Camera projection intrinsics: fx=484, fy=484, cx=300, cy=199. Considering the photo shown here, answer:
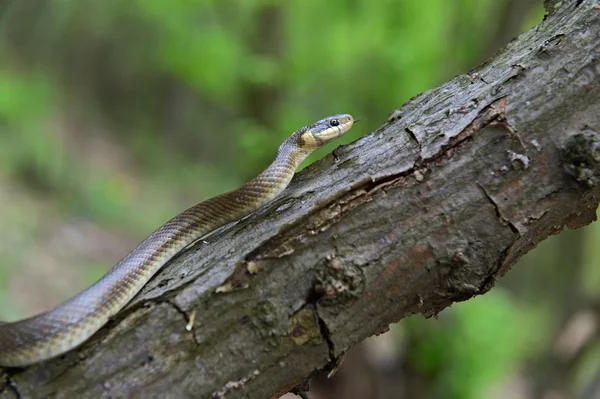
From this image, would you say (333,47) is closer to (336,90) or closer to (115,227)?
(336,90)

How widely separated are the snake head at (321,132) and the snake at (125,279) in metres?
0.25

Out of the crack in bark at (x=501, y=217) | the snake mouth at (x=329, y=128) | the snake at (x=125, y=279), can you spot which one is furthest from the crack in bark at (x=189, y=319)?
the snake mouth at (x=329, y=128)

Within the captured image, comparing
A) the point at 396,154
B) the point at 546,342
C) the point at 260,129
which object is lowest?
the point at 546,342

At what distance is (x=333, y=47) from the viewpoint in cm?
973

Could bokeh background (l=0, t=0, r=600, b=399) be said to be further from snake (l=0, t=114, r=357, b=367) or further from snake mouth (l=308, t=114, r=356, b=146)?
snake mouth (l=308, t=114, r=356, b=146)

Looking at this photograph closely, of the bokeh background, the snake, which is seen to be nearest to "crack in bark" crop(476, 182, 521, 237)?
the snake

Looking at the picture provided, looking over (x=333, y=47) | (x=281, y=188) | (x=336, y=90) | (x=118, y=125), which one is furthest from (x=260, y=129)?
(x=118, y=125)

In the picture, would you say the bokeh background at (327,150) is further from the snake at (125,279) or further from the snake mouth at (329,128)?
the snake mouth at (329,128)

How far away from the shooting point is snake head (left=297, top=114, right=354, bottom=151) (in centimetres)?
407

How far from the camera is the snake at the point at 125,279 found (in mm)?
2195

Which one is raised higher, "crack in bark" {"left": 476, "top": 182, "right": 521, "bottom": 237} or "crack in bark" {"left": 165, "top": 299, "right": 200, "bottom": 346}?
"crack in bark" {"left": 165, "top": 299, "right": 200, "bottom": 346}

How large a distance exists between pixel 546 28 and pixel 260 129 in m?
6.37

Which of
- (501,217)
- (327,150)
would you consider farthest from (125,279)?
(327,150)

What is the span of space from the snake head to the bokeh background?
225cm
